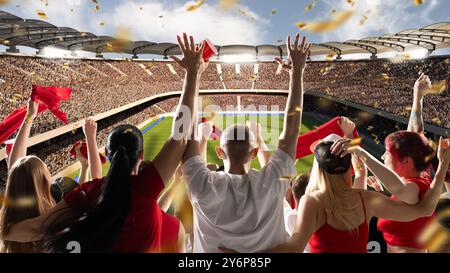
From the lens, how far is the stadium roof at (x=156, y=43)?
1065 inches

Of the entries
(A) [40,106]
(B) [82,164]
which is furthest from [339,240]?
(A) [40,106]

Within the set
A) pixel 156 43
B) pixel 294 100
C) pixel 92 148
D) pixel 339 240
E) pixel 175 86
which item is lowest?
pixel 339 240

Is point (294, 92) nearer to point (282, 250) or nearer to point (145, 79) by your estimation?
point (282, 250)

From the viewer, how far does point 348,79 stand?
37469mm

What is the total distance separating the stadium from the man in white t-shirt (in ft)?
40.5

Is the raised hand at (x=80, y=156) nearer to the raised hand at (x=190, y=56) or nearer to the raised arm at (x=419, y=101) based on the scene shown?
the raised hand at (x=190, y=56)

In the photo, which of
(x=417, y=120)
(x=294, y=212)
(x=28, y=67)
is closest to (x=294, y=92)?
(x=294, y=212)

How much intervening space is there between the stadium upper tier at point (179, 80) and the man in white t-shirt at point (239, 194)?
1449 centimetres

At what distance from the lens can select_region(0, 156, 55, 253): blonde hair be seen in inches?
77.0

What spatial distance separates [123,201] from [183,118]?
55 centimetres

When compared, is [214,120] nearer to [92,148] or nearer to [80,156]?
[80,156]

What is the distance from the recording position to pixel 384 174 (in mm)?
1993

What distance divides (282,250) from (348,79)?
38.6m

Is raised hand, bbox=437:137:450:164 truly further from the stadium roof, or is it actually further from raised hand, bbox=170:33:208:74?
the stadium roof
